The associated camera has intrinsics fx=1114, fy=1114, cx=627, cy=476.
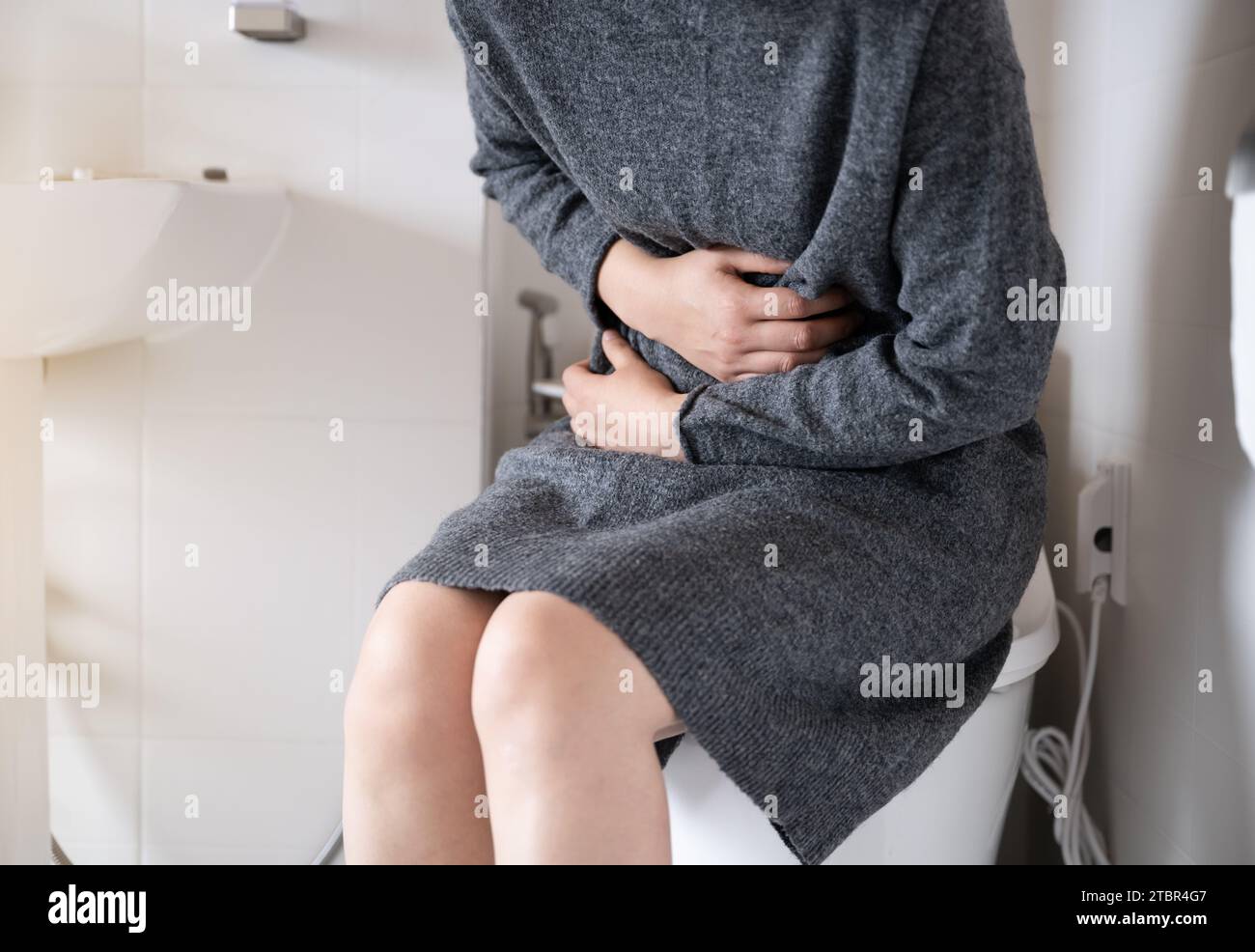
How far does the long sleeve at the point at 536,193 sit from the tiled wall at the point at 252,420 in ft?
0.76

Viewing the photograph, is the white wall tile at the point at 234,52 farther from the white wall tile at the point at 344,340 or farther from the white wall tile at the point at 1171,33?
the white wall tile at the point at 1171,33

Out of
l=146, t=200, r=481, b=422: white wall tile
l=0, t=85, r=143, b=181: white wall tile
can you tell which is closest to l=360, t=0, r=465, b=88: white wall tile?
l=146, t=200, r=481, b=422: white wall tile

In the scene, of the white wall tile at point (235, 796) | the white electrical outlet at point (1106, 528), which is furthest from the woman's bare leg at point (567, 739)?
the white wall tile at point (235, 796)

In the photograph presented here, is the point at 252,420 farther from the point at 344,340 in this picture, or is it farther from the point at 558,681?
the point at 558,681

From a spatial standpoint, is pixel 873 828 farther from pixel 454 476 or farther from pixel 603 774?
pixel 454 476

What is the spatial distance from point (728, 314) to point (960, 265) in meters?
0.17

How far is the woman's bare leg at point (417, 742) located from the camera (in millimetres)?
610

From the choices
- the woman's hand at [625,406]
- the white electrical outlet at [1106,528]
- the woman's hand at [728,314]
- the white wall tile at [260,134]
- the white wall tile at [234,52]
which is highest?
the white wall tile at [234,52]

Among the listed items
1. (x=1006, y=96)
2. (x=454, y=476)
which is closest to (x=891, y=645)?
(x=1006, y=96)

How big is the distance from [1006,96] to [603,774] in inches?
17.4

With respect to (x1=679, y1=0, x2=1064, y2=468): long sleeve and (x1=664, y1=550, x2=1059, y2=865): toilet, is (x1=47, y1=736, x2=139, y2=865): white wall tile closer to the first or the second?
(x1=664, y1=550, x2=1059, y2=865): toilet

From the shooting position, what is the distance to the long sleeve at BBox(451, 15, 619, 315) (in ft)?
2.81

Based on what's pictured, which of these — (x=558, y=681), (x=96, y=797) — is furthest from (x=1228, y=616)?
(x=96, y=797)

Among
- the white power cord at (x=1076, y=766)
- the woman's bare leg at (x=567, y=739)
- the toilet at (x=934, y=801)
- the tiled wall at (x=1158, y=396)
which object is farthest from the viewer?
the white power cord at (x=1076, y=766)
